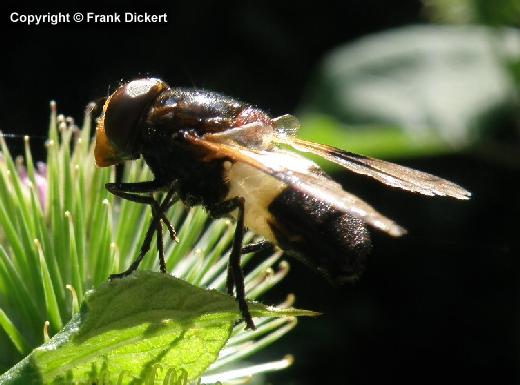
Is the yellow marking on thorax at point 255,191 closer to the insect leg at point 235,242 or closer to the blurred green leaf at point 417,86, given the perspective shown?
the insect leg at point 235,242

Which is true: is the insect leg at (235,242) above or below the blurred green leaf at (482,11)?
below

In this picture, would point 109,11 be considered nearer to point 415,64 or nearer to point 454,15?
point 415,64

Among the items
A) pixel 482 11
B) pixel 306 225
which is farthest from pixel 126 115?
pixel 482 11

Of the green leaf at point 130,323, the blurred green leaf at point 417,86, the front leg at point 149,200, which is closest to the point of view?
the green leaf at point 130,323

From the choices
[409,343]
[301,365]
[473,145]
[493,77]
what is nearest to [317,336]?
[301,365]

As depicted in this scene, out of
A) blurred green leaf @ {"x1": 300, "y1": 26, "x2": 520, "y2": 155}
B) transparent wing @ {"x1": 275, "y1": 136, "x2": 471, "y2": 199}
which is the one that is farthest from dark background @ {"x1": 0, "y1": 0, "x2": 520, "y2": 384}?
transparent wing @ {"x1": 275, "y1": 136, "x2": 471, "y2": 199}

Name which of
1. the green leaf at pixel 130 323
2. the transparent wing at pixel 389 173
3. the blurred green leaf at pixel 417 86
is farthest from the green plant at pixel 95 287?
the blurred green leaf at pixel 417 86

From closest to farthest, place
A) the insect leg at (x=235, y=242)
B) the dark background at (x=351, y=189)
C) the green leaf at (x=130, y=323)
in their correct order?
the green leaf at (x=130, y=323) < the insect leg at (x=235, y=242) < the dark background at (x=351, y=189)
